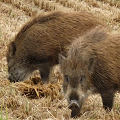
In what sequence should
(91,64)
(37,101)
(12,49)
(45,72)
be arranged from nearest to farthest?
1. (91,64)
2. (37,101)
3. (45,72)
4. (12,49)

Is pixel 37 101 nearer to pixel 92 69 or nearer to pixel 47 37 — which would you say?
pixel 92 69

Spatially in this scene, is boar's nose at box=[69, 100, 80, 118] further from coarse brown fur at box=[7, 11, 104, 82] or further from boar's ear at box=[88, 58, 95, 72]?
coarse brown fur at box=[7, 11, 104, 82]

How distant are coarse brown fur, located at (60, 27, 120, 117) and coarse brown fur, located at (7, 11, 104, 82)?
4.38 feet

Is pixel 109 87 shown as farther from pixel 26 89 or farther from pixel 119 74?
pixel 26 89

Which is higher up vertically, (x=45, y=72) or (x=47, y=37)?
(x=47, y=37)

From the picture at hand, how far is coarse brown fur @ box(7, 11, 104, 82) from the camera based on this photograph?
20.8ft

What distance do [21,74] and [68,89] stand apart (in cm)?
251

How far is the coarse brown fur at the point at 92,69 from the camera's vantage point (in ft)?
15.2

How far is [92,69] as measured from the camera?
4.75 m

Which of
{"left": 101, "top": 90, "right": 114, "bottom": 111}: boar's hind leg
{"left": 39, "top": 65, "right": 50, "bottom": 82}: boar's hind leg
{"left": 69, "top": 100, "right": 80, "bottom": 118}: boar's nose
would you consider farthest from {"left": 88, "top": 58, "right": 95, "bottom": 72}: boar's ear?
{"left": 39, "top": 65, "right": 50, "bottom": 82}: boar's hind leg

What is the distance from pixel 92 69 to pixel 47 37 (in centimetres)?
189

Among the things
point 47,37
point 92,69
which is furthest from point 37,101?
point 47,37

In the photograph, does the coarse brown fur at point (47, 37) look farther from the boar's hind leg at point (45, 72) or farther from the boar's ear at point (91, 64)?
the boar's ear at point (91, 64)

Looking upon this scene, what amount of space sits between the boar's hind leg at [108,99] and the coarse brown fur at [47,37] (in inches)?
61.1
